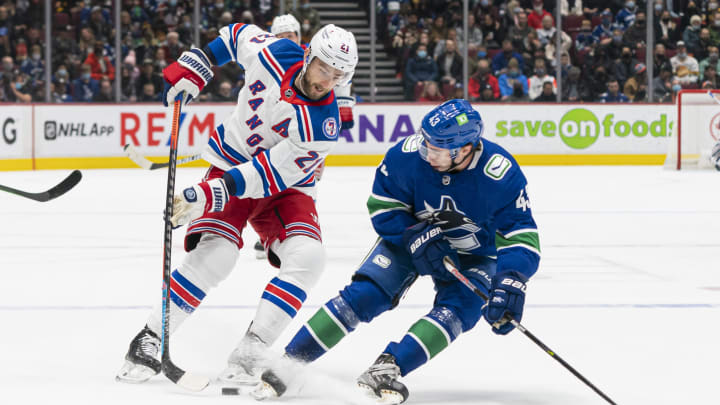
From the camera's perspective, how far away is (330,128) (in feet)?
10.2

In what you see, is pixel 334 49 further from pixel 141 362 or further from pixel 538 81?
pixel 538 81

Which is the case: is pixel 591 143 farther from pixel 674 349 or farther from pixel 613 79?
pixel 674 349

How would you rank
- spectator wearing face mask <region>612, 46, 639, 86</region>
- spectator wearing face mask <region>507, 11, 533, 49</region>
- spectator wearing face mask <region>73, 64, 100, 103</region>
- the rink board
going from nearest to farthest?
the rink board, spectator wearing face mask <region>73, 64, 100, 103</region>, spectator wearing face mask <region>612, 46, 639, 86</region>, spectator wearing face mask <region>507, 11, 533, 49</region>

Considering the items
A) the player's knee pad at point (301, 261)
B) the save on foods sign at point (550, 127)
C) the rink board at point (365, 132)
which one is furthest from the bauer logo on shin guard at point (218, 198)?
the save on foods sign at point (550, 127)

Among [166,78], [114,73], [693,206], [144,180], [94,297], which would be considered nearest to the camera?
[166,78]

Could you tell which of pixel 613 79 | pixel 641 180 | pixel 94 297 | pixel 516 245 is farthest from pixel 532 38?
pixel 516 245

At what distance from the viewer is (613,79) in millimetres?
13055

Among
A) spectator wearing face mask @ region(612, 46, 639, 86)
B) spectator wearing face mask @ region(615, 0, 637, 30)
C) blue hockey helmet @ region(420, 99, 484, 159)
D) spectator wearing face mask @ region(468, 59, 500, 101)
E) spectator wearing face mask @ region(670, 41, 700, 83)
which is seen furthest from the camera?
spectator wearing face mask @ region(615, 0, 637, 30)

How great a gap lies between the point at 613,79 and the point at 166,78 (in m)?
10.5

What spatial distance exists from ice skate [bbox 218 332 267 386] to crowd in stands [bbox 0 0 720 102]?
889cm

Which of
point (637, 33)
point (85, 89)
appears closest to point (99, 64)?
point (85, 89)

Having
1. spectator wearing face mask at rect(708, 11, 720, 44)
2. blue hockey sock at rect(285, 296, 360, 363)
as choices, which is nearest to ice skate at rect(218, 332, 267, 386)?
blue hockey sock at rect(285, 296, 360, 363)

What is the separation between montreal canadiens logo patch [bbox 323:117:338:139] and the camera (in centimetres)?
307

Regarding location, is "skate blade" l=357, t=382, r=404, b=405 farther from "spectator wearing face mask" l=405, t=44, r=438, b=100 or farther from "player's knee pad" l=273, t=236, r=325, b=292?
"spectator wearing face mask" l=405, t=44, r=438, b=100
